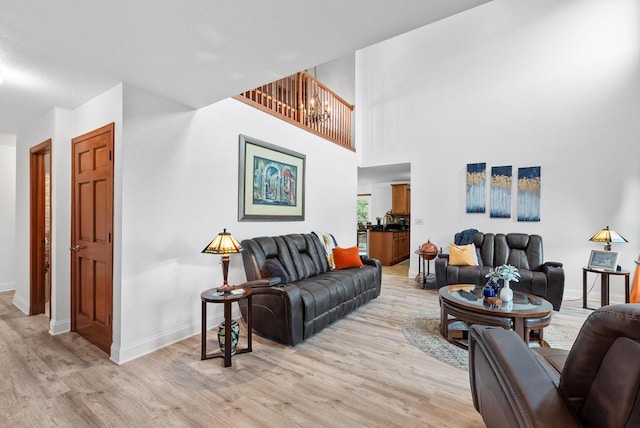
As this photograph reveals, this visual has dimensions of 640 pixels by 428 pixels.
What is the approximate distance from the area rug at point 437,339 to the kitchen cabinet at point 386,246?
3599 mm

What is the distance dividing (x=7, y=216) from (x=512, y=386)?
7003mm

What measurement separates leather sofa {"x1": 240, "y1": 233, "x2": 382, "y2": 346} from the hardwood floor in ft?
0.57

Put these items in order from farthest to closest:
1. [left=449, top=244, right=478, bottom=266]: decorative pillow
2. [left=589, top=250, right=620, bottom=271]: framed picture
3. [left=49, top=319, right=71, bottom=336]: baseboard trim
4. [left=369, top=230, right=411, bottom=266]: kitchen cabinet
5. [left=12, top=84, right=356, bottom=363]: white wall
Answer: [left=369, top=230, right=411, bottom=266]: kitchen cabinet → [left=449, top=244, right=478, bottom=266]: decorative pillow → [left=589, top=250, right=620, bottom=271]: framed picture → [left=49, top=319, right=71, bottom=336]: baseboard trim → [left=12, top=84, right=356, bottom=363]: white wall

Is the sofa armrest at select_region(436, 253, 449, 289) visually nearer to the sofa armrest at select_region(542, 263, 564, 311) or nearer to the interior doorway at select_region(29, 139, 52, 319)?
the sofa armrest at select_region(542, 263, 564, 311)

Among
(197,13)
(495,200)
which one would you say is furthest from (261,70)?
(495,200)

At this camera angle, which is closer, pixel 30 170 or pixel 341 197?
pixel 30 170

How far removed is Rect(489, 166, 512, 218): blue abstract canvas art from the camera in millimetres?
4883

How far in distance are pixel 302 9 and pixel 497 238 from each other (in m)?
4.52

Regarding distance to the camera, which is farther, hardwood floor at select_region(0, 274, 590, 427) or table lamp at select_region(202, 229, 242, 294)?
table lamp at select_region(202, 229, 242, 294)

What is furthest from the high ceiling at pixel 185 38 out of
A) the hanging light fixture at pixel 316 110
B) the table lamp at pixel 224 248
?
the hanging light fixture at pixel 316 110

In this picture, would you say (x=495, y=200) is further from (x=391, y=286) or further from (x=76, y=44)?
(x=76, y=44)

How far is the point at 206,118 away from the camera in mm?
3191

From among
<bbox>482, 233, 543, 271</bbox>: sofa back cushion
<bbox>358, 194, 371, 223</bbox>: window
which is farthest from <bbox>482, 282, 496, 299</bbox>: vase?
<bbox>358, 194, 371, 223</bbox>: window

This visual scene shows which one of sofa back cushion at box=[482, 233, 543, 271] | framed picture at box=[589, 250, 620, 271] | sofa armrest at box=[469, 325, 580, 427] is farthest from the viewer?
sofa back cushion at box=[482, 233, 543, 271]
